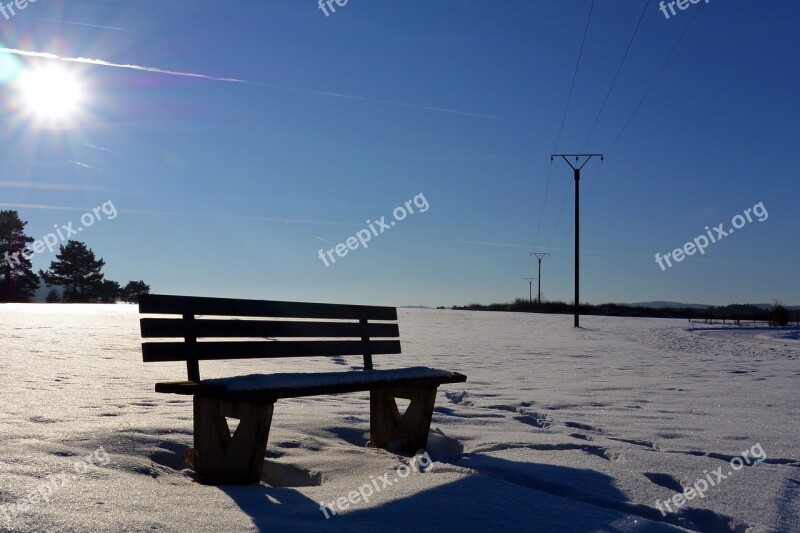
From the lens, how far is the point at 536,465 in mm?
3951

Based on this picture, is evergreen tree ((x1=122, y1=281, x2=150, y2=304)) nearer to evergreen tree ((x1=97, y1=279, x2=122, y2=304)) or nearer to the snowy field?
evergreen tree ((x1=97, y1=279, x2=122, y2=304))

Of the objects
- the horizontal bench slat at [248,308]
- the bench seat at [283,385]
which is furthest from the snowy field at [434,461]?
the horizontal bench slat at [248,308]

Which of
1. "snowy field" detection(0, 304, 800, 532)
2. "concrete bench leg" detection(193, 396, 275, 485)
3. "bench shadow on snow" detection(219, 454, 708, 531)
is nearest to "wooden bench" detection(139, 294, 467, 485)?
"concrete bench leg" detection(193, 396, 275, 485)

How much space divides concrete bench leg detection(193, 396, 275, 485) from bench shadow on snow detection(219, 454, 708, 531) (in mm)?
171

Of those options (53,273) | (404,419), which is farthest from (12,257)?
(404,419)

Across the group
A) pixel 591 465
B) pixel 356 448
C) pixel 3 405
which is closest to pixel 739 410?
pixel 591 465

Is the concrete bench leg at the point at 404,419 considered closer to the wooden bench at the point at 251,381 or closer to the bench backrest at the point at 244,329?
the wooden bench at the point at 251,381

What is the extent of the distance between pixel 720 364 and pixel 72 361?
439 inches

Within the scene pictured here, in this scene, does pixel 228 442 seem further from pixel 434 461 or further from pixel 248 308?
pixel 434 461

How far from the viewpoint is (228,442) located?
3.63 metres

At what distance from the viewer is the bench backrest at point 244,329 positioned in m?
3.65

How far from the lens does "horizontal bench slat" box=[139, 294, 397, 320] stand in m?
3.64

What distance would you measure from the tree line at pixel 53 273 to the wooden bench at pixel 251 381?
165 feet

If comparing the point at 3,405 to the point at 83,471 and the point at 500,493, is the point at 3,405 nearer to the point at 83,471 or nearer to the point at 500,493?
the point at 83,471
